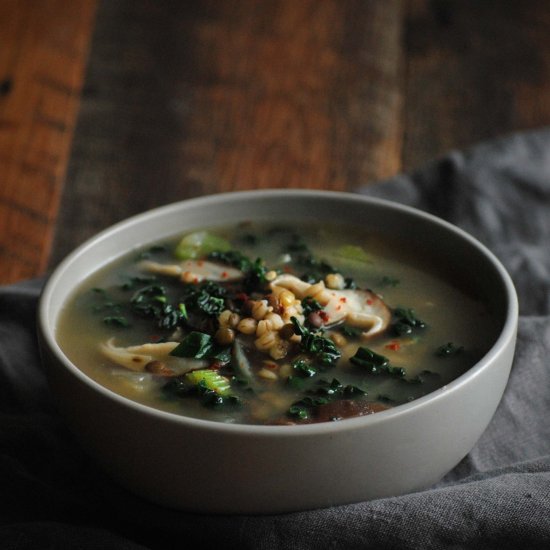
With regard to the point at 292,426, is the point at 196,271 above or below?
below

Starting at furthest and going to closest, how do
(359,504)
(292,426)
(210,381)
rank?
(210,381)
(359,504)
(292,426)

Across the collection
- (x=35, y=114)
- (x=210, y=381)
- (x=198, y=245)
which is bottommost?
(x=35, y=114)

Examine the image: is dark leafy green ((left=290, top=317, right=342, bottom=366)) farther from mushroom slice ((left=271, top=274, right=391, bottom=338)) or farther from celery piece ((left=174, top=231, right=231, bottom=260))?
celery piece ((left=174, top=231, right=231, bottom=260))

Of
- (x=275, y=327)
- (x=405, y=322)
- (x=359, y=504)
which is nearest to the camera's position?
(x=359, y=504)

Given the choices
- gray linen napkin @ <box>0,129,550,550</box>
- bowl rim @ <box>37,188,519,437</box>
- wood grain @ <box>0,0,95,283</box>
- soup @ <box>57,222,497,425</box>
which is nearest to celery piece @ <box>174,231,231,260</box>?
soup @ <box>57,222,497,425</box>

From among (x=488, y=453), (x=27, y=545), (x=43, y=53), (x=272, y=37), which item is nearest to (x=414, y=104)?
(x=272, y=37)

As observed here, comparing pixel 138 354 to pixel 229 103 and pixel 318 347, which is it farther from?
pixel 229 103

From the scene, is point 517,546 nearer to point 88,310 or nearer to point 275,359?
point 275,359

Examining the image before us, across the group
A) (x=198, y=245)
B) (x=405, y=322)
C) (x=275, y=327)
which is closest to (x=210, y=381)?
(x=275, y=327)
